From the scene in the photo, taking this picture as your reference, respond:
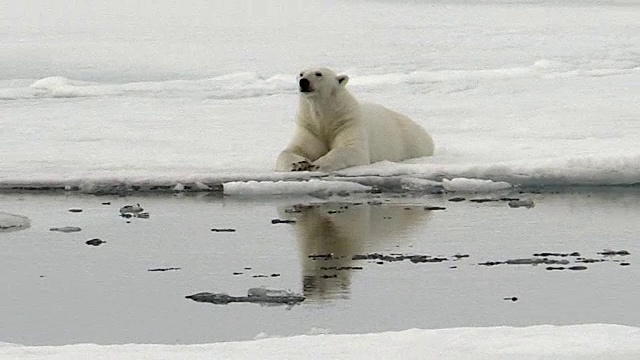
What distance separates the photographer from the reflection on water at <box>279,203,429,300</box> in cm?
495

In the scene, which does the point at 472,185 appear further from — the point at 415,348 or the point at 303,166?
the point at 415,348

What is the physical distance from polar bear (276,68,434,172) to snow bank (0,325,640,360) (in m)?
4.38

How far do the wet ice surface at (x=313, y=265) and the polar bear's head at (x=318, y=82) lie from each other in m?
1.16

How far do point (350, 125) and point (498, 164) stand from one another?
100 centimetres

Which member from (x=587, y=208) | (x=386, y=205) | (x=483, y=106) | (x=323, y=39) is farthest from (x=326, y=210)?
(x=323, y=39)

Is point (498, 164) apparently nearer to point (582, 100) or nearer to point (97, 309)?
point (97, 309)

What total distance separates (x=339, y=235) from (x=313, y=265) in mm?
728

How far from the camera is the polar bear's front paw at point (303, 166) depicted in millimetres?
7703

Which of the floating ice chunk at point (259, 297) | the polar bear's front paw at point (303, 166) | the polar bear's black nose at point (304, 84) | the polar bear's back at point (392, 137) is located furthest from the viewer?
the polar bear's back at point (392, 137)

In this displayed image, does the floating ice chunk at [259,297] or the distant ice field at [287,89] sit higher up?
the floating ice chunk at [259,297]

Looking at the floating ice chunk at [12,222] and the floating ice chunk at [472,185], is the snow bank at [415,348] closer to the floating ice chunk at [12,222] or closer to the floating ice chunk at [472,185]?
the floating ice chunk at [12,222]

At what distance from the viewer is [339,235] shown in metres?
5.97

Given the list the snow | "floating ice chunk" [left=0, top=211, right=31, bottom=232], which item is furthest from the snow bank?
"floating ice chunk" [left=0, top=211, right=31, bottom=232]

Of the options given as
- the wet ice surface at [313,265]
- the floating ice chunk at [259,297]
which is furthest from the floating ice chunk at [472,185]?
the floating ice chunk at [259,297]
